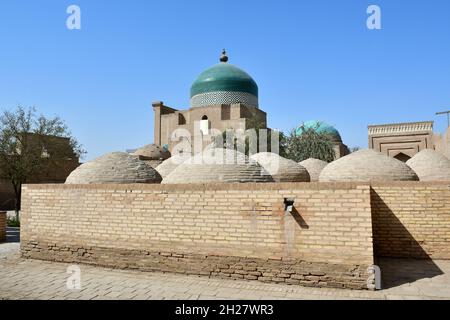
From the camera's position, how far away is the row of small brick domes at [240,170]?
778 cm

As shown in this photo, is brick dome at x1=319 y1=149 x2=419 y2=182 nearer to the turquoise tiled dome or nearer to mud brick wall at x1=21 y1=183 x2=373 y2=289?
mud brick wall at x1=21 y1=183 x2=373 y2=289

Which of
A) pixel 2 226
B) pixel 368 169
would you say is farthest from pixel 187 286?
pixel 2 226

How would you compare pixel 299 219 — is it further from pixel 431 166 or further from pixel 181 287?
pixel 431 166

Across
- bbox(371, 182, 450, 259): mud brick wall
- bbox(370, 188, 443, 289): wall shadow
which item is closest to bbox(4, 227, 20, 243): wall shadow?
bbox(370, 188, 443, 289): wall shadow

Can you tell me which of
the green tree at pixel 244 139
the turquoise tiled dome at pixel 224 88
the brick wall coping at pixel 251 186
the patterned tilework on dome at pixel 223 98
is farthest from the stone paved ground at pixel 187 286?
the turquoise tiled dome at pixel 224 88

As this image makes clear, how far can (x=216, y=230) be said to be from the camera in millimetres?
5930

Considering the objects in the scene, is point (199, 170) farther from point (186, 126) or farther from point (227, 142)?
point (186, 126)

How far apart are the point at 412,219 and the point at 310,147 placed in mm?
17032

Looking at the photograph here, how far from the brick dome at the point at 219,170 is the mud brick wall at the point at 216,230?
4.47ft

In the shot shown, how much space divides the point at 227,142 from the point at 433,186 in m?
16.9

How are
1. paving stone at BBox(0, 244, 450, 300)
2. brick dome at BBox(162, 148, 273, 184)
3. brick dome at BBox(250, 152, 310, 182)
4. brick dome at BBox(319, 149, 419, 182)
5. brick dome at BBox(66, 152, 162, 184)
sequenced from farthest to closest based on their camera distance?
brick dome at BBox(250, 152, 310, 182), brick dome at BBox(319, 149, 419, 182), brick dome at BBox(66, 152, 162, 184), brick dome at BBox(162, 148, 273, 184), paving stone at BBox(0, 244, 450, 300)

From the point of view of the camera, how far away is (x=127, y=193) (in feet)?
21.9

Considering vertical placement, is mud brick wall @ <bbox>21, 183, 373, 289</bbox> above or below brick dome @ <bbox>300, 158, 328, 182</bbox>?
below

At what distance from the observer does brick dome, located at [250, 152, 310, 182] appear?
34.7ft
